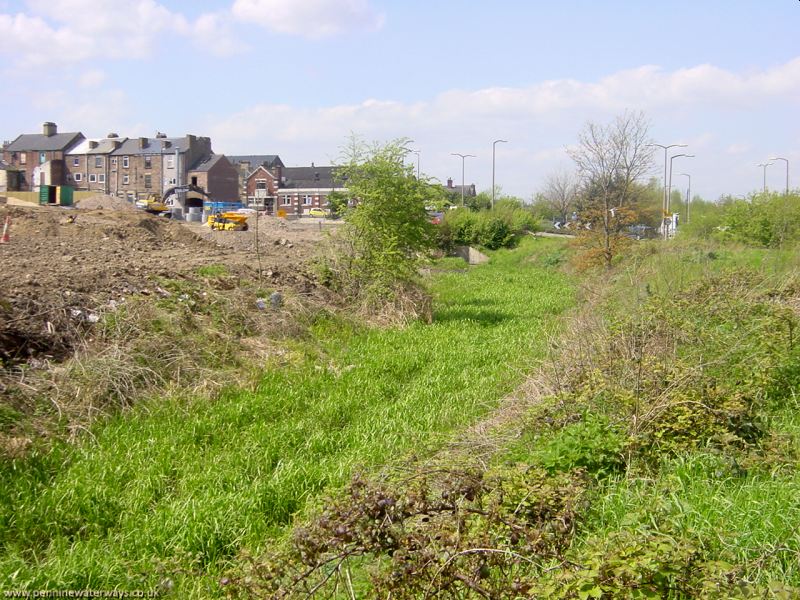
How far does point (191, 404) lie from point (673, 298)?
6702mm

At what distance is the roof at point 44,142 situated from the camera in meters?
93.1

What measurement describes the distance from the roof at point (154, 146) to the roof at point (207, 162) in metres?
2.29

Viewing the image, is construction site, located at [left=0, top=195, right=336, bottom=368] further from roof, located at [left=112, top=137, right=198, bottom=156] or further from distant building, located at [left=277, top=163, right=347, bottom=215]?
distant building, located at [left=277, top=163, right=347, bottom=215]

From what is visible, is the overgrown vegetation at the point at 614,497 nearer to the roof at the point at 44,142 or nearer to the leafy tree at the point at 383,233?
the leafy tree at the point at 383,233

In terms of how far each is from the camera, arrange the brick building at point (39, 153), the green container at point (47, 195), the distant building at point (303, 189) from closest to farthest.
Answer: the green container at point (47, 195), the brick building at point (39, 153), the distant building at point (303, 189)

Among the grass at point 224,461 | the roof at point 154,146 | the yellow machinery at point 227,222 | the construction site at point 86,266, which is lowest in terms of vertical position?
the grass at point 224,461

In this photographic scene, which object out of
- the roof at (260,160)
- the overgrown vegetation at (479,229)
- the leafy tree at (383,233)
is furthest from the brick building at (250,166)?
the leafy tree at (383,233)

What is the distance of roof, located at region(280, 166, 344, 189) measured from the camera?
103 m

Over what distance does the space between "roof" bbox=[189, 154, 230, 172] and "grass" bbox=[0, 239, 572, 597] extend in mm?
79973

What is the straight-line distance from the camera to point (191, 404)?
28.5 feet

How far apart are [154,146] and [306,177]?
22.1 meters

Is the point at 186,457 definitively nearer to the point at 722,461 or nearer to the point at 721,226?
the point at 722,461

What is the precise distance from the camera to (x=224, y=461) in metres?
7.13

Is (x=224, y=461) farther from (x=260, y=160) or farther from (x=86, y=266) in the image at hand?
(x=260, y=160)
